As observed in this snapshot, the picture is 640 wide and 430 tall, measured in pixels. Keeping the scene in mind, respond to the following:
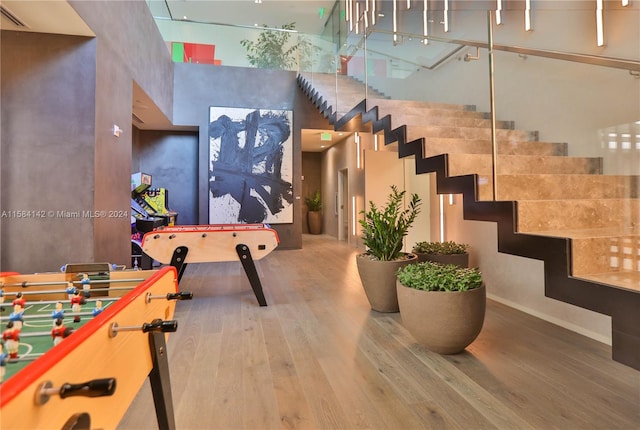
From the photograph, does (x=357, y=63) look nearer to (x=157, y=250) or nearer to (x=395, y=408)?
(x=157, y=250)

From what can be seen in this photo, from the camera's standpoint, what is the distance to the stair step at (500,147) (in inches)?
121

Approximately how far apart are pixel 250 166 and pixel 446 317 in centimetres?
570

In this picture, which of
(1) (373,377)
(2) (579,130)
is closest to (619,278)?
(1) (373,377)

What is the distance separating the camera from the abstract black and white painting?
6.92 m

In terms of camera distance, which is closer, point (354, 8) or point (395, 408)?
point (395, 408)

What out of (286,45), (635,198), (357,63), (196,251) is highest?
(286,45)

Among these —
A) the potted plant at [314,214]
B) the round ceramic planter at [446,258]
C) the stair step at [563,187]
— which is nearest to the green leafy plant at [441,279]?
the stair step at [563,187]

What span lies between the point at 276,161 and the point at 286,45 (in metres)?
2.57

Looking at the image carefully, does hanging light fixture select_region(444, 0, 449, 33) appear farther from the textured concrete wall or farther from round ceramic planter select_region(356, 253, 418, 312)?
the textured concrete wall

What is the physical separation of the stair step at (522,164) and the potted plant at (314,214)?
8.07 meters

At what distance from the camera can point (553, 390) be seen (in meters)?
1.83

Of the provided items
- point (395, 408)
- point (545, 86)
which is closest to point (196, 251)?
point (395, 408)

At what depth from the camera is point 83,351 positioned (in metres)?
0.70

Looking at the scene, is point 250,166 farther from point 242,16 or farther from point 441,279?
point 441,279
